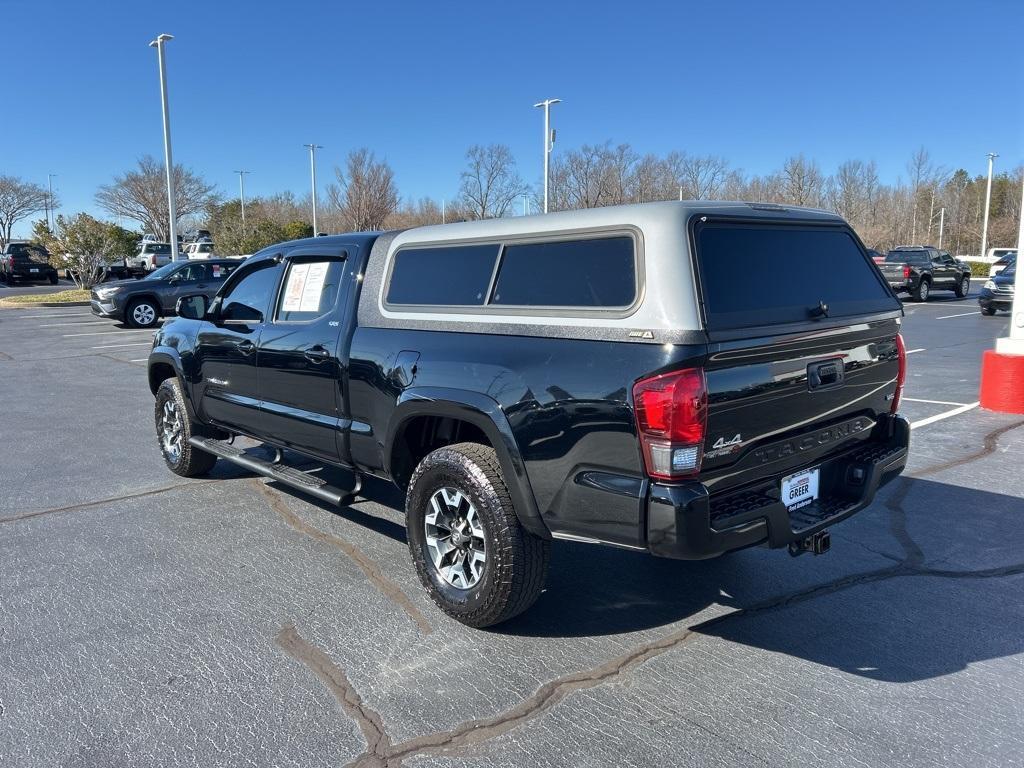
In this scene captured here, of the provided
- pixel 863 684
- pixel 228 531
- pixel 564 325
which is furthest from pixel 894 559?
pixel 228 531

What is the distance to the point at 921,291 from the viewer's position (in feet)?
84.1

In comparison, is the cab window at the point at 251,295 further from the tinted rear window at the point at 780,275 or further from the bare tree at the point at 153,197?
the bare tree at the point at 153,197

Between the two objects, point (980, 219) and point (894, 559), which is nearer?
point (894, 559)

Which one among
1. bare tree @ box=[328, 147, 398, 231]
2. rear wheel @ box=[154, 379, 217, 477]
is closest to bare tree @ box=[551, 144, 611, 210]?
bare tree @ box=[328, 147, 398, 231]

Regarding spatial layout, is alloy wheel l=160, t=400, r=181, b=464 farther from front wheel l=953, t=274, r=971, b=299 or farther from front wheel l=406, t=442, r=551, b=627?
front wheel l=953, t=274, r=971, b=299

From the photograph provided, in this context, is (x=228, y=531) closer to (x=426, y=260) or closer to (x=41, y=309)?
(x=426, y=260)

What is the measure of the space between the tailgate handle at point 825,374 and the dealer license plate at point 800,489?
0.40 metres

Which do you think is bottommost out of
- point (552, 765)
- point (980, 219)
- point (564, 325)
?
point (552, 765)

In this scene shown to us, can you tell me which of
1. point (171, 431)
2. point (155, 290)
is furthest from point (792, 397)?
point (155, 290)

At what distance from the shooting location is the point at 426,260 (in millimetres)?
4176

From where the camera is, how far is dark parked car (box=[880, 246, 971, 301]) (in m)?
25.2

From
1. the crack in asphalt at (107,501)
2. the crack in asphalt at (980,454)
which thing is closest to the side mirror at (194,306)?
the crack in asphalt at (107,501)

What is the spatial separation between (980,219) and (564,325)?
274 ft

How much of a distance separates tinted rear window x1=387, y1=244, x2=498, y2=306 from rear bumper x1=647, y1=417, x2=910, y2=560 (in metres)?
1.43
